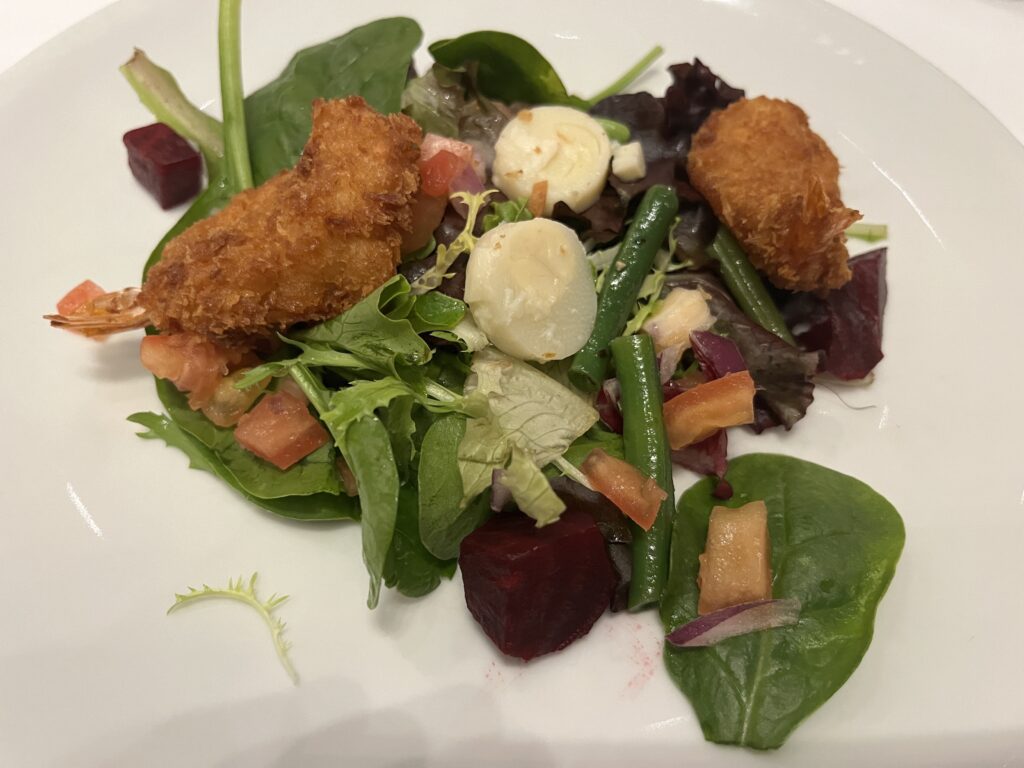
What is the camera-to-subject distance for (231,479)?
224 centimetres

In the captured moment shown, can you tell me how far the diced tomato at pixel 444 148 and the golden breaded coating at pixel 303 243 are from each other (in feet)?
0.66

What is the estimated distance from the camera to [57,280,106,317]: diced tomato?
7.98ft

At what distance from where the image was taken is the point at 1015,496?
226 centimetres

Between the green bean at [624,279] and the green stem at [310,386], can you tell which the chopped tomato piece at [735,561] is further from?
the green stem at [310,386]

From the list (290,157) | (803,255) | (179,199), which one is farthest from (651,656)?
(179,199)

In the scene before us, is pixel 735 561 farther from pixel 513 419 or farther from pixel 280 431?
pixel 280 431

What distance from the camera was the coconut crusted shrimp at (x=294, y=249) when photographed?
88.5 inches

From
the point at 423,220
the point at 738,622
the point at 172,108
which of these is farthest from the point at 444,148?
the point at 738,622

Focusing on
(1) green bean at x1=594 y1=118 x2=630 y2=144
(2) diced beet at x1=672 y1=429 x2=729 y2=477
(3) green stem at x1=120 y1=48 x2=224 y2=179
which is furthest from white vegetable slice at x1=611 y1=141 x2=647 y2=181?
(3) green stem at x1=120 y1=48 x2=224 y2=179

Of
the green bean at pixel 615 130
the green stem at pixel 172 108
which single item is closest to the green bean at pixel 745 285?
the green bean at pixel 615 130

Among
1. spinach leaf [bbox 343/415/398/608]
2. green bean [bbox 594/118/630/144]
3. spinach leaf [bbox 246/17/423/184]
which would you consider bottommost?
spinach leaf [bbox 343/415/398/608]

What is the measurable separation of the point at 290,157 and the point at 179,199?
1.54ft

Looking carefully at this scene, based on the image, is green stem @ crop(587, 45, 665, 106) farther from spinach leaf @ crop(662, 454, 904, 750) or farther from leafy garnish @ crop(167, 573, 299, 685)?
leafy garnish @ crop(167, 573, 299, 685)

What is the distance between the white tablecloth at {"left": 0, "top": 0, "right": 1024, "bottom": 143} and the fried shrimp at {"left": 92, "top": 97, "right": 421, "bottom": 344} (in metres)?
1.88
